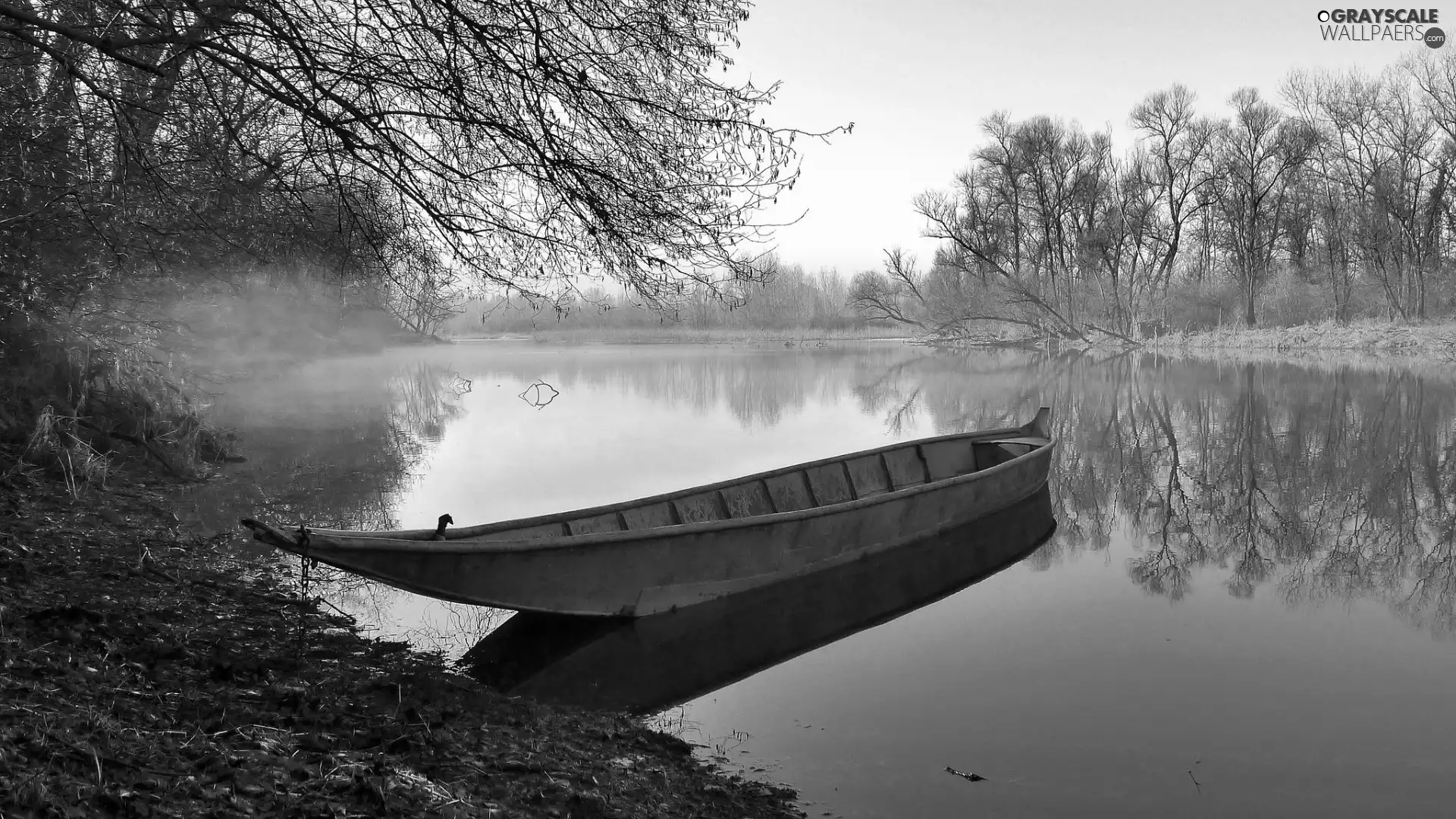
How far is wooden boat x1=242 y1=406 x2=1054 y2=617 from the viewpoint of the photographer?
206 inches

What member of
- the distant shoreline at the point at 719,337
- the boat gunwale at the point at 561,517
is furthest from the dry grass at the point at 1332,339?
the boat gunwale at the point at 561,517

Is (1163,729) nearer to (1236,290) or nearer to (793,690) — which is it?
(793,690)

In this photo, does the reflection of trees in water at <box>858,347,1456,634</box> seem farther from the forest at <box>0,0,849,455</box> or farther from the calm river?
the forest at <box>0,0,849,455</box>

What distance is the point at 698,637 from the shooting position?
6.29m

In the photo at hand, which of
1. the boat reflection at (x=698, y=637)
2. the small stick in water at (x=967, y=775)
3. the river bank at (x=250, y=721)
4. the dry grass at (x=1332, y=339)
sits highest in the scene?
the dry grass at (x=1332, y=339)

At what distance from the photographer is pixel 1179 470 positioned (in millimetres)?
12742

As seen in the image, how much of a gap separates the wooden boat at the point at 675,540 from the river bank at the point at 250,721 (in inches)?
24.1

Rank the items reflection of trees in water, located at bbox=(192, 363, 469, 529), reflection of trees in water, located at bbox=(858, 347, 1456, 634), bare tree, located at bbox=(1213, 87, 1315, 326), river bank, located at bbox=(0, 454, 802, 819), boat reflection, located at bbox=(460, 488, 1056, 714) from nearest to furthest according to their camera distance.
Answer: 1. river bank, located at bbox=(0, 454, 802, 819)
2. boat reflection, located at bbox=(460, 488, 1056, 714)
3. reflection of trees in water, located at bbox=(858, 347, 1456, 634)
4. reflection of trees in water, located at bbox=(192, 363, 469, 529)
5. bare tree, located at bbox=(1213, 87, 1315, 326)

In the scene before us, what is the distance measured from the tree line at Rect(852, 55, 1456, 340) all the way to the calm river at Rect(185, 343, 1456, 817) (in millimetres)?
20656

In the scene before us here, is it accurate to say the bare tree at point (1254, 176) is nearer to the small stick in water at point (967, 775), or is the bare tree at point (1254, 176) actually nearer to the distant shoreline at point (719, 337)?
the distant shoreline at point (719, 337)

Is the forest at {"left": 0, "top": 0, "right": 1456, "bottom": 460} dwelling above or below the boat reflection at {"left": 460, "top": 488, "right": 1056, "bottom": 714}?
above

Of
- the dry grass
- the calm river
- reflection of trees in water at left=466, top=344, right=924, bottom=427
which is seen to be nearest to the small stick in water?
the calm river

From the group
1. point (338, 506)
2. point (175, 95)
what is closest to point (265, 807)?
point (175, 95)

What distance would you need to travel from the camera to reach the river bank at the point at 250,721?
2.70 meters
